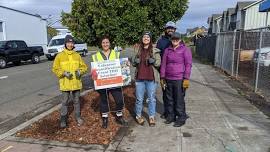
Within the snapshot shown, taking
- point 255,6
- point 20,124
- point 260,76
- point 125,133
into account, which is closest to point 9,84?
point 20,124

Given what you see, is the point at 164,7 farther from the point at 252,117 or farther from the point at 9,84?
the point at 9,84

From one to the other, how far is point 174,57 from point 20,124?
3.42m

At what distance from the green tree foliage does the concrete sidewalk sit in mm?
1993

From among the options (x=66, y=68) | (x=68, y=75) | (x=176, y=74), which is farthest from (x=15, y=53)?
(x=176, y=74)

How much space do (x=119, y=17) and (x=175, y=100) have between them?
8.47ft

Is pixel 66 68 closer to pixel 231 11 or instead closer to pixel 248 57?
pixel 248 57

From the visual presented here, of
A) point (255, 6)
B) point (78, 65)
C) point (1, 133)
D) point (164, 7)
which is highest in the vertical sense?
point (255, 6)

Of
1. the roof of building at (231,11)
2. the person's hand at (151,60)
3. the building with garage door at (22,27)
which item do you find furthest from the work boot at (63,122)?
the roof of building at (231,11)

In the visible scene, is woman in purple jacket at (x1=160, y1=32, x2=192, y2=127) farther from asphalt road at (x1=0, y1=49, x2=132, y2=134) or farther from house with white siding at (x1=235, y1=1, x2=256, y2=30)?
house with white siding at (x1=235, y1=1, x2=256, y2=30)

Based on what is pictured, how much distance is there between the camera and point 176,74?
5.96 metres

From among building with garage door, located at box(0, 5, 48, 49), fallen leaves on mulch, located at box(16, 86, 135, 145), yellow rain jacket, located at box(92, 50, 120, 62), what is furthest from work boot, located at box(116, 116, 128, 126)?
building with garage door, located at box(0, 5, 48, 49)

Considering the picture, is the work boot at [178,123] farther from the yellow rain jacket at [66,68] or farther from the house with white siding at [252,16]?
the house with white siding at [252,16]

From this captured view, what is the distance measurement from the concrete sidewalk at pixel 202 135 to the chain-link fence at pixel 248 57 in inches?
108

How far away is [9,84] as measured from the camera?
1273cm
